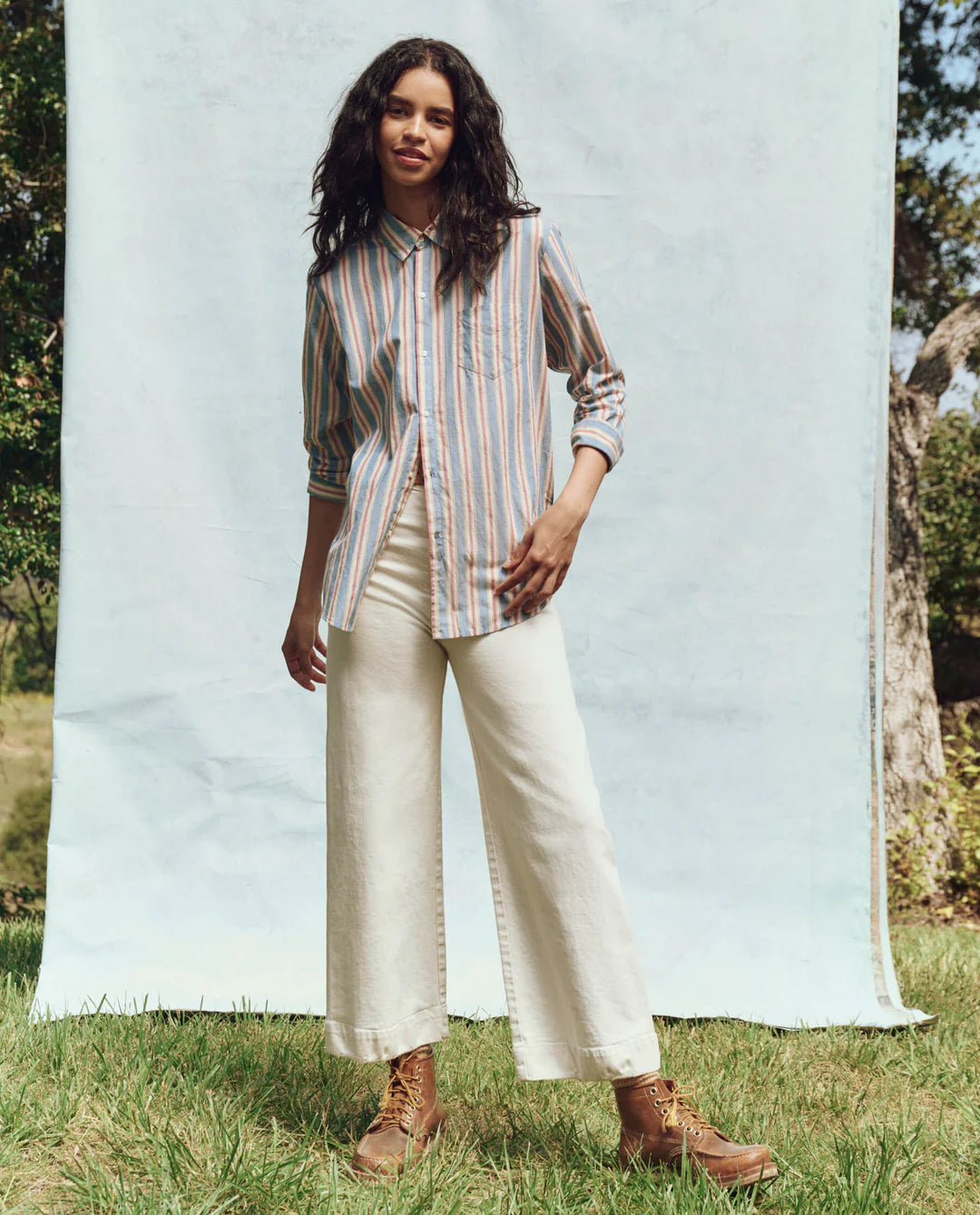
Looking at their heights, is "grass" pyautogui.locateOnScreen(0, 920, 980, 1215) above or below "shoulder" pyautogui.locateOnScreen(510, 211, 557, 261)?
below

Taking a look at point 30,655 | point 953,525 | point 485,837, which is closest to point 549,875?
point 485,837

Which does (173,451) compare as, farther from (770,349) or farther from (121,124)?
(770,349)

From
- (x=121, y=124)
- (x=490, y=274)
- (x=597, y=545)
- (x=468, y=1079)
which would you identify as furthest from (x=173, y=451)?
(x=468, y=1079)

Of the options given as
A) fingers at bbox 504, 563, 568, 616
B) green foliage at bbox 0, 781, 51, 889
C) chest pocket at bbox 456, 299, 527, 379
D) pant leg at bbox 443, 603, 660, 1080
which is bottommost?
green foliage at bbox 0, 781, 51, 889

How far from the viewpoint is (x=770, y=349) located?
261 centimetres

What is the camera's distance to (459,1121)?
1766 millimetres

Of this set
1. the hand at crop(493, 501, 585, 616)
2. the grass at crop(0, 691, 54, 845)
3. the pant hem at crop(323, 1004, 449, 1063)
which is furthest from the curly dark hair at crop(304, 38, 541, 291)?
the grass at crop(0, 691, 54, 845)

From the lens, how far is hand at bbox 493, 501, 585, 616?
1529 mm

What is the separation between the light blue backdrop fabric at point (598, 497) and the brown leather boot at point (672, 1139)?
1.02 m

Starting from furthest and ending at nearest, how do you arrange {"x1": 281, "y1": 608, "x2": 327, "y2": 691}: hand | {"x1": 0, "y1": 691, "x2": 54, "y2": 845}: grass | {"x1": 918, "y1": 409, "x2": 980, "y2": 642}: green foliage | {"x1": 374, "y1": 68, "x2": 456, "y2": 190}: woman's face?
{"x1": 0, "y1": 691, "x2": 54, "y2": 845}: grass < {"x1": 918, "y1": 409, "x2": 980, "y2": 642}: green foliage < {"x1": 281, "y1": 608, "x2": 327, "y2": 691}: hand < {"x1": 374, "y1": 68, "x2": 456, "y2": 190}: woman's face

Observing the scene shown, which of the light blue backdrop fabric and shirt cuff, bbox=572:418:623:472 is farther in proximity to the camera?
the light blue backdrop fabric

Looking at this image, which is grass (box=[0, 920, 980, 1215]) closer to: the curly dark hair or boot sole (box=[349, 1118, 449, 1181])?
boot sole (box=[349, 1118, 449, 1181])

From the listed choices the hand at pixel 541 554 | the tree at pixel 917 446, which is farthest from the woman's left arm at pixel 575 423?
the tree at pixel 917 446

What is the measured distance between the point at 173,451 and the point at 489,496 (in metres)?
1.27
